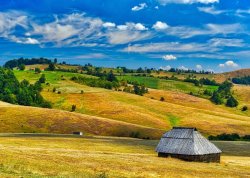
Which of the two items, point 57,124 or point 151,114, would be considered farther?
point 151,114

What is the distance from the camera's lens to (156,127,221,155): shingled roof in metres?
68.9

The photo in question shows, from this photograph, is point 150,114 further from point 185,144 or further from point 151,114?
point 185,144

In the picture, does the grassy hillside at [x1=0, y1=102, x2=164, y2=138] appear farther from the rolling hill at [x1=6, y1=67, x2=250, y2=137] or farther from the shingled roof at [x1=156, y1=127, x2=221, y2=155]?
the shingled roof at [x1=156, y1=127, x2=221, y2=155]

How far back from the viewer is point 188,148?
226 feet

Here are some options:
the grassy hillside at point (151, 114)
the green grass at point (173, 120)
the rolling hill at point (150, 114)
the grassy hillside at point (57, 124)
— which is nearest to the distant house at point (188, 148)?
the grassy hillside at point (57, 124)

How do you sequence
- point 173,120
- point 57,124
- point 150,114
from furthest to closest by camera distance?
point 150,114, point 173,120, point 57,124

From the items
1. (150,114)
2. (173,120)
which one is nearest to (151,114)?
(150,114)

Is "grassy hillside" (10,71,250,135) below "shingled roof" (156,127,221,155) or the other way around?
below

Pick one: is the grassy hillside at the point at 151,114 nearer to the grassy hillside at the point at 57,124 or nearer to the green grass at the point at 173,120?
the green grass at the point at 173,120

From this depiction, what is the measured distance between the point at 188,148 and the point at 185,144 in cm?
148

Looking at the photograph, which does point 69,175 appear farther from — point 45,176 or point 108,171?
point 108,171

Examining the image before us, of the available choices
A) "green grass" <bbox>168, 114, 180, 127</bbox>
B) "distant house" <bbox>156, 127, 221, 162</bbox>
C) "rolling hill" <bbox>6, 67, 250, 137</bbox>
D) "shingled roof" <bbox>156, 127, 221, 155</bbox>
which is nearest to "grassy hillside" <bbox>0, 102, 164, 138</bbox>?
"rolling hill" <bbox>6, 67, 250, 137</bbox>

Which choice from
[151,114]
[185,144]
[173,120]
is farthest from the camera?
[151,114]

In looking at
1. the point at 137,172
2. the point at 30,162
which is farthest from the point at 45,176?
the point at 137,172
